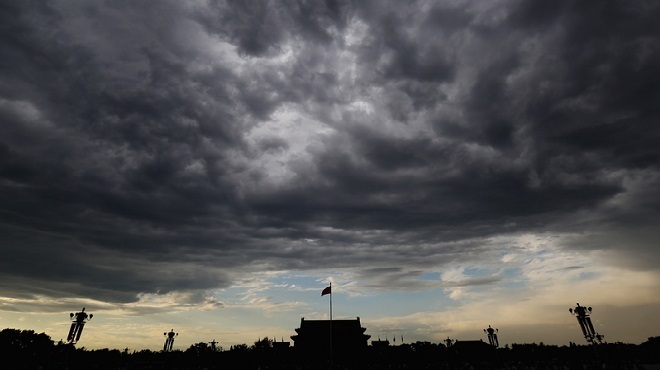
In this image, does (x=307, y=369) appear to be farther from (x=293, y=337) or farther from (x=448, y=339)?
(x=448, y=339)

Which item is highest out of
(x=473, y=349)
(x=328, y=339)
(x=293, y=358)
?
(x=328, y=339)

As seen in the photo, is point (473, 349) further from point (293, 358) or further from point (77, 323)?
point (77, 323)

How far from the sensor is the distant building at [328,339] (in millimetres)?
55719

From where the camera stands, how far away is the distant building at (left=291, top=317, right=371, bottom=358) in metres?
55.7

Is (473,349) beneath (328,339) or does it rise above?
beneath

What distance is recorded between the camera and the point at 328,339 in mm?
56750

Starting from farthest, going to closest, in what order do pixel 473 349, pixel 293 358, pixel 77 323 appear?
pixel 473 349 → pixel 293 358 → pixel 77 323

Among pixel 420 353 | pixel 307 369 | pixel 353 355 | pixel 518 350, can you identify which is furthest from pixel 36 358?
pixel 518 350

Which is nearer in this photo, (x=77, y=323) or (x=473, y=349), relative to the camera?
(x=77, y=323)

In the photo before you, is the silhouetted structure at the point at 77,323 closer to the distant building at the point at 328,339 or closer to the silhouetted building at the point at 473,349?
the distant building at the point at 328,339

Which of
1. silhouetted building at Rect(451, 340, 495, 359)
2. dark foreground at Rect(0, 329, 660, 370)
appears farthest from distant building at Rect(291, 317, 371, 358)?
silhouetted building at Rect(451, 340, 495, 359)

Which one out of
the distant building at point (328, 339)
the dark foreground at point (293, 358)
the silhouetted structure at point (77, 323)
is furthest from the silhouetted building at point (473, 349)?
the silhouetted structure at point (77, 323)

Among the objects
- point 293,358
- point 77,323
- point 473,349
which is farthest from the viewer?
point 473,349

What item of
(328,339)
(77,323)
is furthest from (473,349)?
(77,323)
